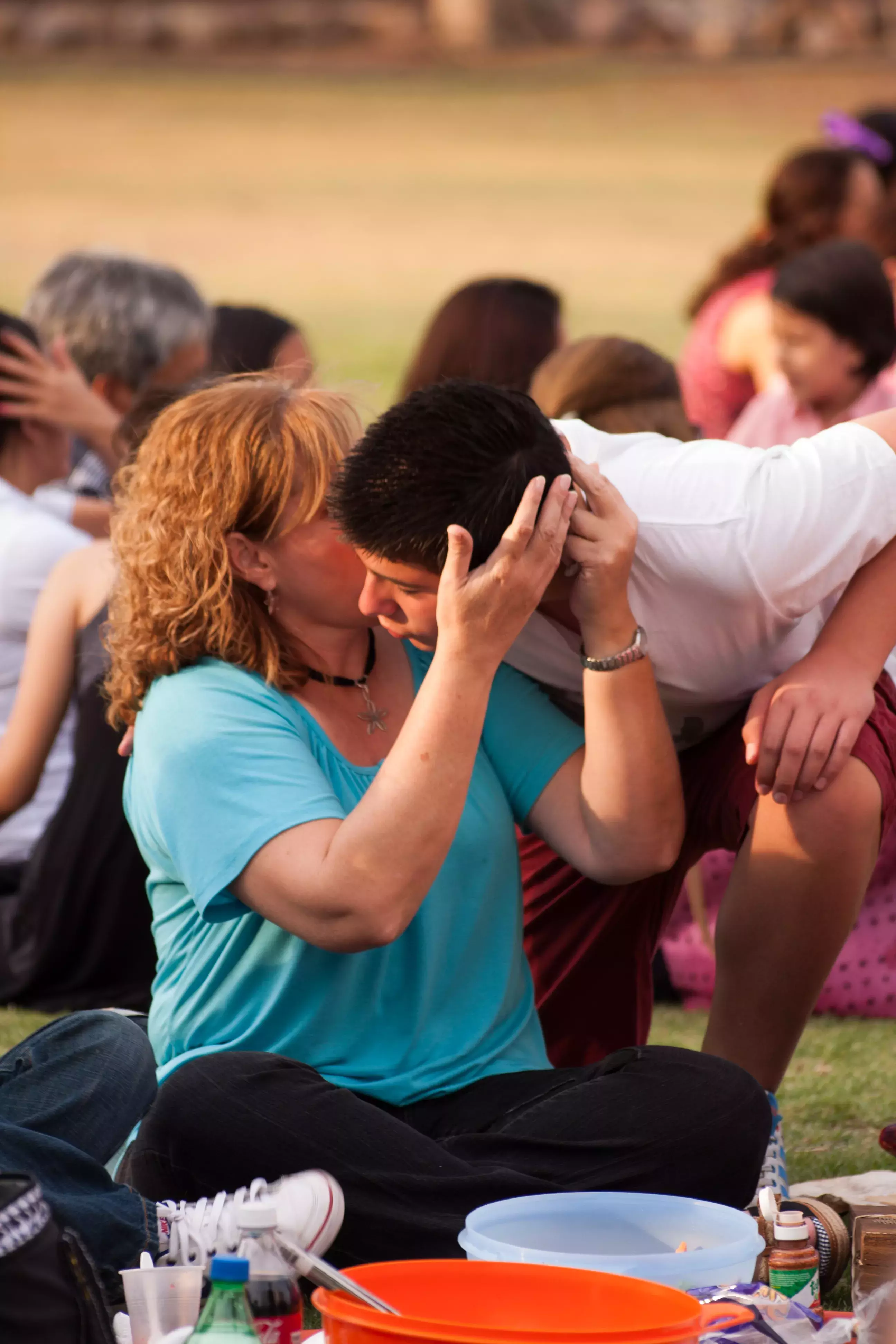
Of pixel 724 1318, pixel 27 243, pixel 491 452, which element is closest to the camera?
pixel 724 1318

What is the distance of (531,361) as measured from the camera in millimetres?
4004

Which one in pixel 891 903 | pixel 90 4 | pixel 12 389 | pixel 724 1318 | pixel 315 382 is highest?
pixel 90 4

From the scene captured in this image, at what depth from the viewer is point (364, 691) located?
2033 millimetres

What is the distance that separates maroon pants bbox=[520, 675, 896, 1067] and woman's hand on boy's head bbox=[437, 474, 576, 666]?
517mm

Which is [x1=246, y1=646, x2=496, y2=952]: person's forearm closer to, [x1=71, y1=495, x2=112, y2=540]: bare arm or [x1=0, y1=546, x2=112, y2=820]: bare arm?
[x1=0, y1=546, x2=112, y2=820]: bare arm

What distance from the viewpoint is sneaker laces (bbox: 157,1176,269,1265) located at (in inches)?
→ 62.7

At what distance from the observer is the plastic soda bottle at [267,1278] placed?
1.35 m

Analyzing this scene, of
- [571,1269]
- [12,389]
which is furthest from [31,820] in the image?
[571,1269]

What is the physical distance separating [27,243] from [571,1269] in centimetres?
1030

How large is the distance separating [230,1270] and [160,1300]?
198 millimetres

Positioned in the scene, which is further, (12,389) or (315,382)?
(12,389)

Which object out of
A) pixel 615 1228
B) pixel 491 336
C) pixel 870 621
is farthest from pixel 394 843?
pixel 491 336

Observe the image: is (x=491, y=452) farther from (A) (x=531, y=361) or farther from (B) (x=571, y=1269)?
(A) (x=531, y=361)

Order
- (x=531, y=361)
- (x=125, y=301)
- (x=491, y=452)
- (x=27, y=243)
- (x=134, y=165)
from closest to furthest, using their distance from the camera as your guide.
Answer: (x=491, y=452) < (x=125, y=301) < (x=531, y=361) < (x=27, y=243) < (x=134, y=165)
